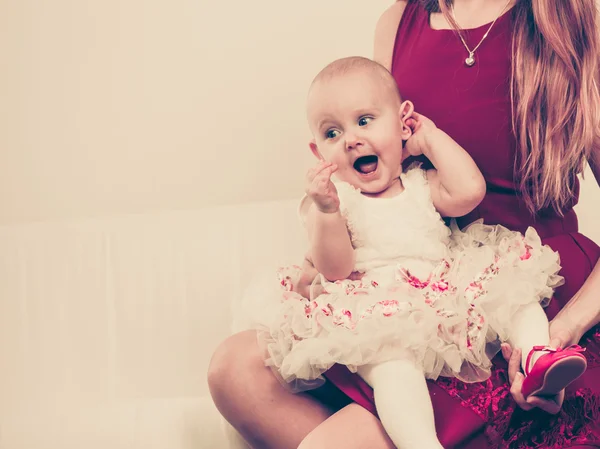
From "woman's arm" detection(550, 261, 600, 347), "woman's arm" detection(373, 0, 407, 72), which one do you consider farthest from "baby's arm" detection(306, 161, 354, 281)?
"woman's arm" detection(373, 0, 407, 72)

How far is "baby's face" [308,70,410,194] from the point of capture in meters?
1.37

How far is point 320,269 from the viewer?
1.33 m

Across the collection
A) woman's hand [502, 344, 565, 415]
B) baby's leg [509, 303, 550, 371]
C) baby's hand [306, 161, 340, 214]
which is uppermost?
baby's hand [306, 161, 340, 214]

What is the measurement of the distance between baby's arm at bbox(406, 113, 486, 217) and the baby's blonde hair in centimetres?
7

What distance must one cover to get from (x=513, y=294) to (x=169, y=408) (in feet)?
2.78

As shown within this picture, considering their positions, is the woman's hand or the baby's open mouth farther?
the baby's open mouth

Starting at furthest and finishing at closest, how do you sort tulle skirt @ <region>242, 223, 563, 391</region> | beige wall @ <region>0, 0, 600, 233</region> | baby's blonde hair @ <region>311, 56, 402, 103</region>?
1. beige wall @ <region>0, 0, 600, 233</region>
2. baby's blonde hair @ <region>311, 56, 402, 103</region>
3. tulle skirt @ <region>242, 223, 563, 391</region>

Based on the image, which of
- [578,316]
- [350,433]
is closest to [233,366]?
[350,433]

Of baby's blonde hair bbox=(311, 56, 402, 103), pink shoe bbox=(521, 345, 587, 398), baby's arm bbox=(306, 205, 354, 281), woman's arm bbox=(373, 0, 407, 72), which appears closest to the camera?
pink shoe bbox=(521, 345, 587, 398)

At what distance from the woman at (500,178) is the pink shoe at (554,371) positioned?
0.04m

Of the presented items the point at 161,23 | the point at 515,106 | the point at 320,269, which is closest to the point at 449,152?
the point at 515,106

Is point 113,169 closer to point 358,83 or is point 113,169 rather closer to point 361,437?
point 358,83

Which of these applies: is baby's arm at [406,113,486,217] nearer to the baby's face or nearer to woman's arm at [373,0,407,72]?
the baby's face

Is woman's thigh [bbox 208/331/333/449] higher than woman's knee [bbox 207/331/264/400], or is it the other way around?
woman's knee [bbox 207/331/264/400]
